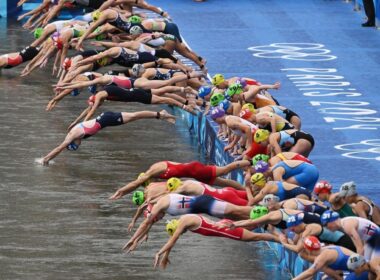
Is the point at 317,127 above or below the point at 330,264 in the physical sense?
below

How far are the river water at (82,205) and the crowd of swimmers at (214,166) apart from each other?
426mm

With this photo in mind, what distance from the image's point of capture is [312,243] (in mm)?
18656

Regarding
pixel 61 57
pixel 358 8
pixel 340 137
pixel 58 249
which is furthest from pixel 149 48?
pixel 358 8

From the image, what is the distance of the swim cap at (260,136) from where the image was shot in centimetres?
2366

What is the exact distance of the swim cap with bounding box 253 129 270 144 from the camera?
23.7m

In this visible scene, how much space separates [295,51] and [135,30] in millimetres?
5641

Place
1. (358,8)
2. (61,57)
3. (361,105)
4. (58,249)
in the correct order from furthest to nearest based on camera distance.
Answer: (358,8)
(61,57)
(361,105)
(58,249)

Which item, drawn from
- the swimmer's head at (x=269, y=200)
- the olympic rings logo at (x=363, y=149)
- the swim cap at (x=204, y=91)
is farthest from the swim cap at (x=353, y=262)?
the swim cap at (x=204, y=91)

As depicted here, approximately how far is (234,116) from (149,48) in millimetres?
6005

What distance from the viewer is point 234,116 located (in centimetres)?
2434

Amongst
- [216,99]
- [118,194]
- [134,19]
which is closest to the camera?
[118,194]

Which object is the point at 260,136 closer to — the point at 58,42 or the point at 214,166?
the point at 214,166

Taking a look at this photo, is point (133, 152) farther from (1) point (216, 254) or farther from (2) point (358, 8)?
(2) point (358, 8)

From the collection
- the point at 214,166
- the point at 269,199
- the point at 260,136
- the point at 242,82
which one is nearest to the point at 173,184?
the point at 269,199
